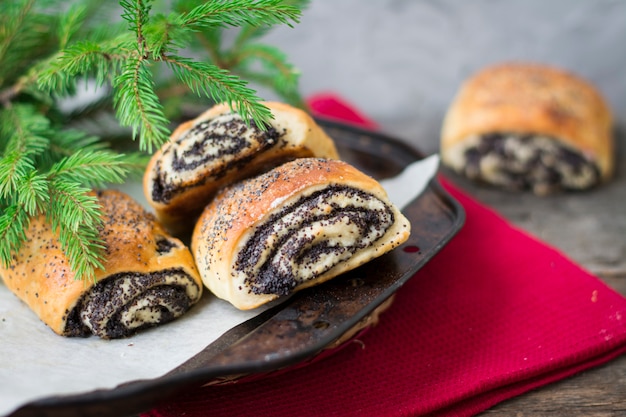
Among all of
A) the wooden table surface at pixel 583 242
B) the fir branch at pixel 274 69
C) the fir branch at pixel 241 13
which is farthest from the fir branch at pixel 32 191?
the wooden table surface at pixel 583 242

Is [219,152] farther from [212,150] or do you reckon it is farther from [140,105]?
[140,105]

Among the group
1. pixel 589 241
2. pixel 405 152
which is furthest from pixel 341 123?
pixel 589 241

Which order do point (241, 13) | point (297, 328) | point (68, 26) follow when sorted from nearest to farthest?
point (297, 328) < point (241, 13) < point (68, 26)

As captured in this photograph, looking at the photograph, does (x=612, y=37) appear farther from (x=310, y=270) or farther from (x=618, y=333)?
(x=310, y=270)

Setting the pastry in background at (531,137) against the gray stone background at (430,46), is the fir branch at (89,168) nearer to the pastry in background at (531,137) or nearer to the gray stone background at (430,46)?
the pastry in background at (531,137)

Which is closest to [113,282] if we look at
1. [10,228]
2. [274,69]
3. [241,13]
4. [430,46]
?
[10,228]

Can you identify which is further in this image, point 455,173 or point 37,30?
point 455,173

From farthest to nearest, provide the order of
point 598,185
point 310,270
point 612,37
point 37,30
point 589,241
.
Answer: point 612,37, point 598,185, point 589,241, point 37,30, point 310,270

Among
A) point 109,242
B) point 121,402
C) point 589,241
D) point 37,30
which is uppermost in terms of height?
point 37,30
